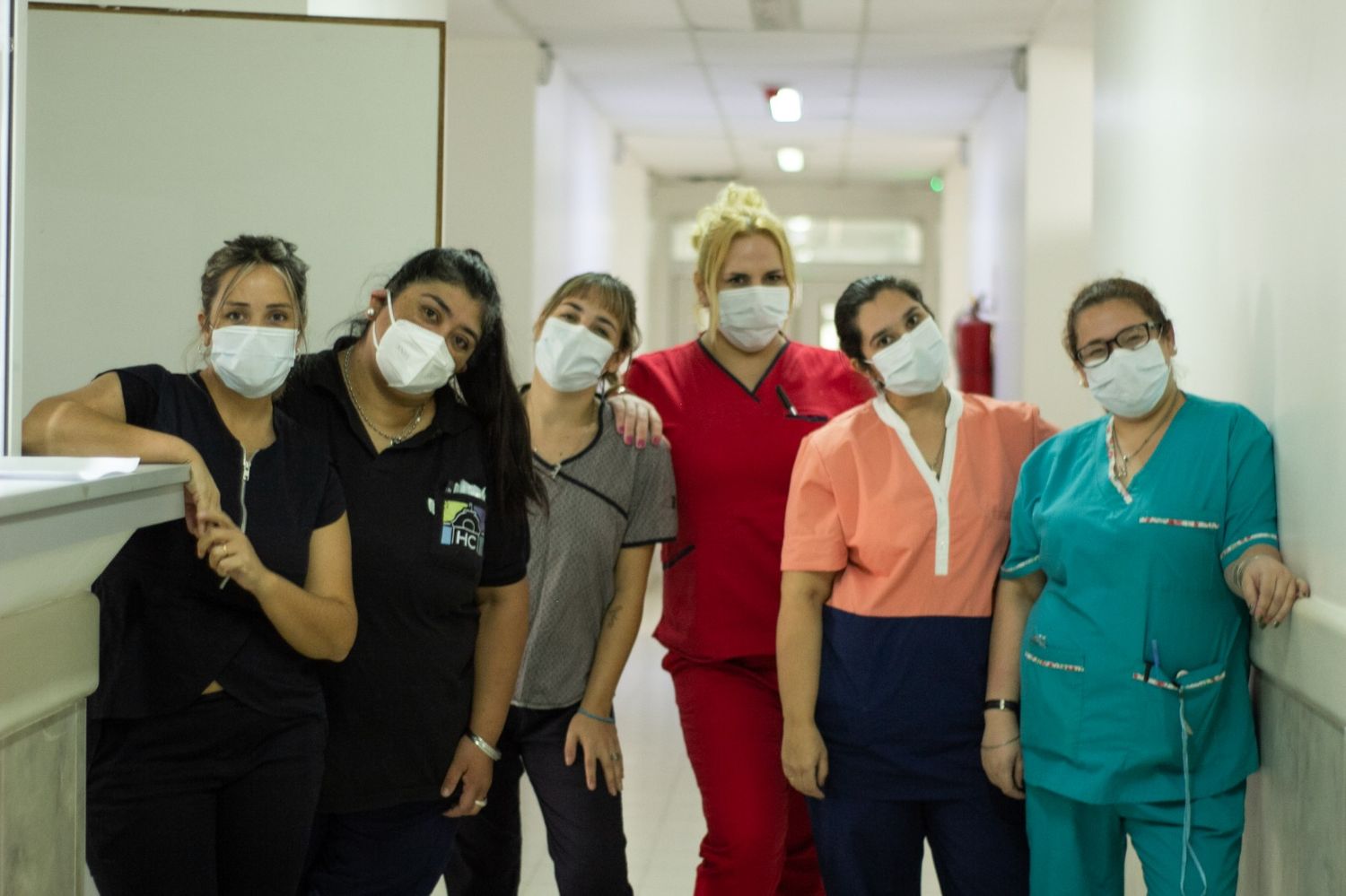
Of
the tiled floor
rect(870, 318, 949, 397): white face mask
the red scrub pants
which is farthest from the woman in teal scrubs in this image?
the tiled floor

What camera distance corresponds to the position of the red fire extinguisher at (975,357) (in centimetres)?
741

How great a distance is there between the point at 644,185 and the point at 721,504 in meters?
7.92

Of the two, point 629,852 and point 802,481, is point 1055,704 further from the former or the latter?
point 629,852

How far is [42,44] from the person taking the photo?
9.09 feet

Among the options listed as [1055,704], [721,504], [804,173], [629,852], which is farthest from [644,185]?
[1055,704]

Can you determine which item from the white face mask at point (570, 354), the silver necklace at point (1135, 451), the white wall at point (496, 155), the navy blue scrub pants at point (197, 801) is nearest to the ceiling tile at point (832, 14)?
the white wall at point (496, 155)

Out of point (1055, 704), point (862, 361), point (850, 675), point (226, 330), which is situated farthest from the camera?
point (862, 361)

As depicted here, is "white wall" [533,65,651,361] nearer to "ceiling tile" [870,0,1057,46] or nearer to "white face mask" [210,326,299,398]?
"ceiling tile" [870,0,1057,46]

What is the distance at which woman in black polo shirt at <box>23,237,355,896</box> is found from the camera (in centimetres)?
161

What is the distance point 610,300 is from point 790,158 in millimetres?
7201

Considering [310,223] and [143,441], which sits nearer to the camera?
[143,441]

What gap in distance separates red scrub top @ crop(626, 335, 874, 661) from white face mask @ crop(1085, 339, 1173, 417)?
0.66m

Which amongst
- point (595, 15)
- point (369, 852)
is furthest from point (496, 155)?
point (369, 852)

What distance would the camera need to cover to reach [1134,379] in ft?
6.53
